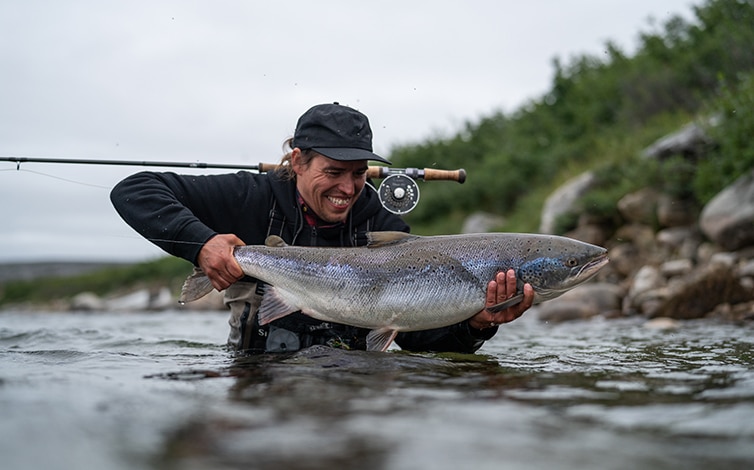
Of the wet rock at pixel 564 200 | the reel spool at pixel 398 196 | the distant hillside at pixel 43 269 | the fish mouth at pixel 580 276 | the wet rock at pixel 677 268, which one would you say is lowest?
the distant hillside at pixel 43 269

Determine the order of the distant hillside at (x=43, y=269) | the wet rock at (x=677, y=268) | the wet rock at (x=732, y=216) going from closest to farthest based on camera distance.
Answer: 1. the wet rock at (x=732, y=216)
2. the wet rock at (x=677, y=268)
3. the distant hillside at (x=43, y=269)

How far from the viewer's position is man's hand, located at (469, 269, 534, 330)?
15.6ft

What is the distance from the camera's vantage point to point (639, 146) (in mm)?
15766

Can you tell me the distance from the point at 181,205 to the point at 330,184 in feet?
3.22

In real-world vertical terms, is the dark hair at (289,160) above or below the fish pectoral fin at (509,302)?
above

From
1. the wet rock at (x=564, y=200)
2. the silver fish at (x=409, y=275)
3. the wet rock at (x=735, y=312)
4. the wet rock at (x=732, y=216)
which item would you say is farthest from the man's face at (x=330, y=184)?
the wet rock at (x=564, y=200)

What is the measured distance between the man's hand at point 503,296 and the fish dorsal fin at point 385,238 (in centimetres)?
64

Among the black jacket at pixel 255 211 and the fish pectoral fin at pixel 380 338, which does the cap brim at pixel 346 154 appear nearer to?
the black jacket at pixel 255 211

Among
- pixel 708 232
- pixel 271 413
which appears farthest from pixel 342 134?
pixel 708 232

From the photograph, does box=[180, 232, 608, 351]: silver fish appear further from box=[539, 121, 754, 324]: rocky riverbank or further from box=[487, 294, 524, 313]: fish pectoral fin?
box=[539, 121, 754, 324]: rocky riverbank

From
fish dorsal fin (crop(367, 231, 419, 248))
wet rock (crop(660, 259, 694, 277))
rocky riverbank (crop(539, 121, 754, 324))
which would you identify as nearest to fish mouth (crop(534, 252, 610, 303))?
fish dorsal fin (crop(367, 231, 419, 248))

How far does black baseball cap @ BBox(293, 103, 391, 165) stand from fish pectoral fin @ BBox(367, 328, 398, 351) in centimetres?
110

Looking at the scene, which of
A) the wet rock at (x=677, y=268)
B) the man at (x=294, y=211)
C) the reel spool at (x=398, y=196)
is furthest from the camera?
the wet rock at (x=677, y=268)

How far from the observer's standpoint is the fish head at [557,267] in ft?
15.9
